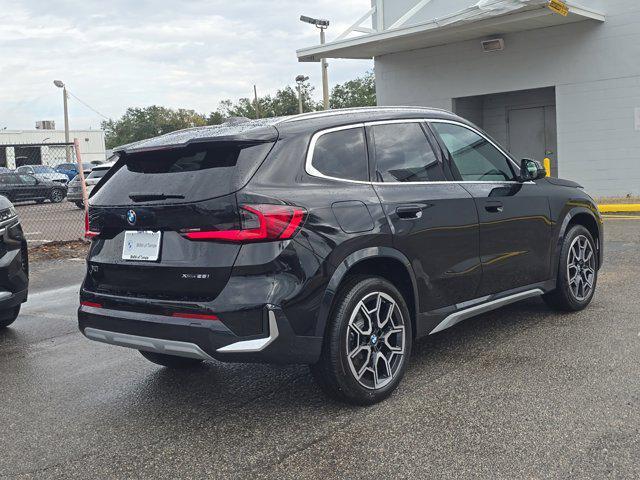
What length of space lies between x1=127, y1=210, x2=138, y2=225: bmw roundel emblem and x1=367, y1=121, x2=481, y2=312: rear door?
1470 millimetres

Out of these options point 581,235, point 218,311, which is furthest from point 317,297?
point 581,235

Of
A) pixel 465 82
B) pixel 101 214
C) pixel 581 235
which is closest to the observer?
pixel 101 214

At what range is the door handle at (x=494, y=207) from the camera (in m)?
5.19

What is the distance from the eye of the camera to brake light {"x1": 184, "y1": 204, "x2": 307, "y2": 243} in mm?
3832

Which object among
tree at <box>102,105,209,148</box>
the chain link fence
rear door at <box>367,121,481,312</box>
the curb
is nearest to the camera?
rear door at <box>367,121,481,312</box>

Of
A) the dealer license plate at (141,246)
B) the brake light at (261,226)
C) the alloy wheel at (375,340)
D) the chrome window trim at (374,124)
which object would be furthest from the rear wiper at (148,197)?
the alloy wheel at (375,340)

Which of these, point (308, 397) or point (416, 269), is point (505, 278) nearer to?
point (416, 269)

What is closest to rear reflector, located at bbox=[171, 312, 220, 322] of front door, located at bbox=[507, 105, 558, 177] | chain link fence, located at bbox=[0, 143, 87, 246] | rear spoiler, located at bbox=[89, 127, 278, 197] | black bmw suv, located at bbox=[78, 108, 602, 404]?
black bmw suv, located at bbox=[78, 108, 602, 404]

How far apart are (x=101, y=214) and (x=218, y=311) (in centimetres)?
115

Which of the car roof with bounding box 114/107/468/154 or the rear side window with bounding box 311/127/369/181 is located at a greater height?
the car roof with bounding box 114/107/468/154

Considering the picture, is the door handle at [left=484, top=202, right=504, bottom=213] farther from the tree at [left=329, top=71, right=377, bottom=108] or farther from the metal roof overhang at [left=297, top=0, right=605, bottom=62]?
the tree at [left=329, top=71, right=377, bottom=108]

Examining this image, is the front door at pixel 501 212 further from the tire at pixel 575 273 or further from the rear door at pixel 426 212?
the tire at pixel 575 273

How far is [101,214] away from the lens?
14.6 ft

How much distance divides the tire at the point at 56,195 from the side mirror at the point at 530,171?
27598 millimetres
